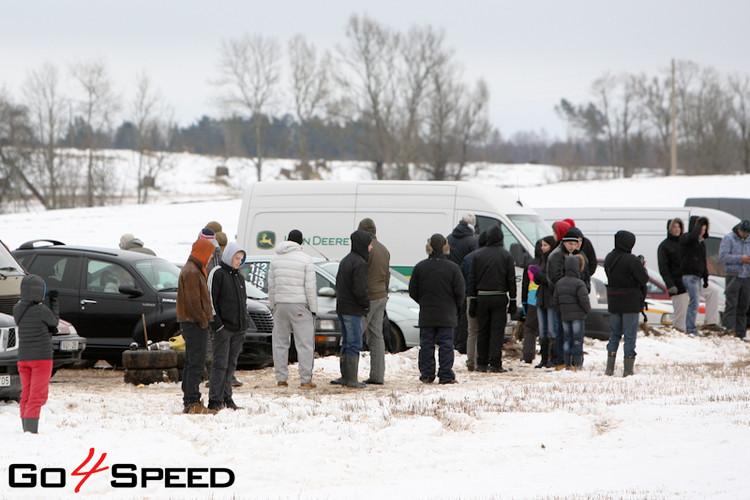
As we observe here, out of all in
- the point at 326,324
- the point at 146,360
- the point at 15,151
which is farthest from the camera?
the point at 15,151

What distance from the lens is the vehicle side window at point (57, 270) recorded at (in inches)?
523

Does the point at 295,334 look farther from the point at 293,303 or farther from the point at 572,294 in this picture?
the point at 572,294

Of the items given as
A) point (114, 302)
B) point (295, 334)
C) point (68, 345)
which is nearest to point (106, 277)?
point (114, 302)

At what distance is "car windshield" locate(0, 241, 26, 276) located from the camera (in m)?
11.6

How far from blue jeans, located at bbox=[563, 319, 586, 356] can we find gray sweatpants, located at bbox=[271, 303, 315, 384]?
149 inches

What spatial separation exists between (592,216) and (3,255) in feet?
46.4

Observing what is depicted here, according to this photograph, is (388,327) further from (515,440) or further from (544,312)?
(515,440)

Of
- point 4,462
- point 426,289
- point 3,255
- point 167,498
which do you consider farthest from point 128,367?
point 167,498

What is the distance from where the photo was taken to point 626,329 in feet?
40.4

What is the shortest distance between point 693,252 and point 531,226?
2965 millimetres

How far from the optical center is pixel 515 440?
8000 mm

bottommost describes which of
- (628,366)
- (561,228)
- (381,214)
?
(628,366)

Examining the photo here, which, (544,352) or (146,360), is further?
(544,352)

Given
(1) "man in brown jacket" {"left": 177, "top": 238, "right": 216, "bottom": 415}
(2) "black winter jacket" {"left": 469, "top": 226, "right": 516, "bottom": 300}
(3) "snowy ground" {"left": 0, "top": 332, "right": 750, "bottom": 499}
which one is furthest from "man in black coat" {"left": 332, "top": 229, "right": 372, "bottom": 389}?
(1) "man in brown jacket" {"left": 177, "top": 238, "right": 216, "bottom": 415}
